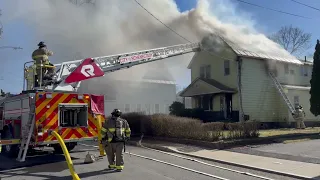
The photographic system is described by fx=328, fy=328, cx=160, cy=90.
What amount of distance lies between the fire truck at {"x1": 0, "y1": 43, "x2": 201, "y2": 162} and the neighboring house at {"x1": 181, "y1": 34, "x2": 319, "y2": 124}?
12.6 metres

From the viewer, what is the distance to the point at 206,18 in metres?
20.8

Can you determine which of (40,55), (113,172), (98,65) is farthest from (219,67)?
(113,172)

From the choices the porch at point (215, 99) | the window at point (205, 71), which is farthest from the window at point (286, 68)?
the window at point (205, 71)

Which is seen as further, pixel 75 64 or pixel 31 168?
pixel 75 64

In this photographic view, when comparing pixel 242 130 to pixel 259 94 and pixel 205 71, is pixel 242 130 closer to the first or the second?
pixel 259 94

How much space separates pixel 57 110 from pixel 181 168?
3738 millimetres

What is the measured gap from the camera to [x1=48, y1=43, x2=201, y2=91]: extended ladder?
38.6 ft

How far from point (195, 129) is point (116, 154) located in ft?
Result: 19.0

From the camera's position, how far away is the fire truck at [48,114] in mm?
8742

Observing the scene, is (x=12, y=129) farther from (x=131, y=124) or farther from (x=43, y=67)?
(x=131, y=124)

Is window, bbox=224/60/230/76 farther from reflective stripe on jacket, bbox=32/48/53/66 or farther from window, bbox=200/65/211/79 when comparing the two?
reflective stripe on jacket, bbox=32/48/53/66

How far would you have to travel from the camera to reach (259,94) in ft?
74.7

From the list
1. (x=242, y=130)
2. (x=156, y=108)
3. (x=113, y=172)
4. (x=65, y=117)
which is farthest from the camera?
(x=156, y=108)

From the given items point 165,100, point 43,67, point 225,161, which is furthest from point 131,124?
point 165,100
